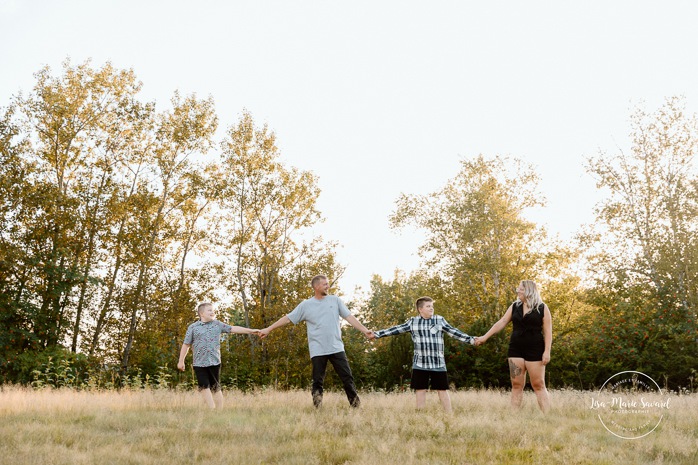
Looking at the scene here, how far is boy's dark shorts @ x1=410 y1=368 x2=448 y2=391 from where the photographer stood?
827 centimetres

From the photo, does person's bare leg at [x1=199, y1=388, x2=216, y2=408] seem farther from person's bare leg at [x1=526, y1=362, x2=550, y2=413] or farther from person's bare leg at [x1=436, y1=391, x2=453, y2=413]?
person's bare leg at [x1=526, y1=362, x2=550, y2=413]

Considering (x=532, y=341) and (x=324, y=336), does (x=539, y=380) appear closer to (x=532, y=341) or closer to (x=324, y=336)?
(x=532, y=341)

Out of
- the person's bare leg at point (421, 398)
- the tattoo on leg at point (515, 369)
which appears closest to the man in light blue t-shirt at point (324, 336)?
the person's bare leg at point (421, 398)

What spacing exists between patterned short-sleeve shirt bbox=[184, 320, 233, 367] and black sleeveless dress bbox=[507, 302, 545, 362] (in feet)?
13.9

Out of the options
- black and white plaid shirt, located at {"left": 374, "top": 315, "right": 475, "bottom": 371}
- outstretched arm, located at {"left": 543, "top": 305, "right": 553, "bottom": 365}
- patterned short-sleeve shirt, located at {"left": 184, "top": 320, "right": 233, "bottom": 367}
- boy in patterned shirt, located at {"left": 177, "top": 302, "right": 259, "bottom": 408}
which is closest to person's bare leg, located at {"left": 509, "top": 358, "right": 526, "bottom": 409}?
outstretched arm, located at {"left": 543, "top": 305, "right": 553, "bottom": 365}

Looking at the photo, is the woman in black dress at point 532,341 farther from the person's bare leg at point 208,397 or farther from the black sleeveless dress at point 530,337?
the person's bare leg at point 208,397

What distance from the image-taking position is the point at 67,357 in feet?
62.6

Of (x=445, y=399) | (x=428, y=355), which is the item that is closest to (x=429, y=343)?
(x=428, y=355)

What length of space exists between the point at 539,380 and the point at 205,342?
487 centimetres

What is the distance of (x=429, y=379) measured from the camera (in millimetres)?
8477

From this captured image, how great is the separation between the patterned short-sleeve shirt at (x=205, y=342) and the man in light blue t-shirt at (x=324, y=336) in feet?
4.14

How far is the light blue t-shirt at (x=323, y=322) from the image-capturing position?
333 inches

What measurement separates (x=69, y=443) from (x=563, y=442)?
5.09m

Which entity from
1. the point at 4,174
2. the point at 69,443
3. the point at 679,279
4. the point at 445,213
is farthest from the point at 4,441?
the point at 445,213
